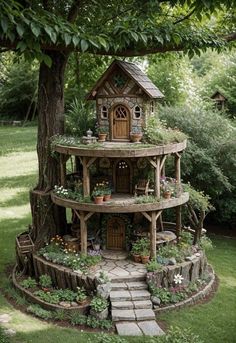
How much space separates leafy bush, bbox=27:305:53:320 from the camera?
1212cm

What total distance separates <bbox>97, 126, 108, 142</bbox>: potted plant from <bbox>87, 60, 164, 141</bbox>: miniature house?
0.04m

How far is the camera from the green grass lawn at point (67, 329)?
11.3 m

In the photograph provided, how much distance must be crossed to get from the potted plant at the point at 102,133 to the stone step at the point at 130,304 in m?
4.97

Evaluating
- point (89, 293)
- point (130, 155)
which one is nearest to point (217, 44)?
point (130, 155)

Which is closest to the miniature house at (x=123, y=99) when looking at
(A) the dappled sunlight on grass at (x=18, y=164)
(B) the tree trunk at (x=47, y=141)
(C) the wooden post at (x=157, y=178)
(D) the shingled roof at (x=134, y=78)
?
(D) the shingled roof at (x=134, y=78)

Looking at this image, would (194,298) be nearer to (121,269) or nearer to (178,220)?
(121,269)

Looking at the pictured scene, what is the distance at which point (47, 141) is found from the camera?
14.7m

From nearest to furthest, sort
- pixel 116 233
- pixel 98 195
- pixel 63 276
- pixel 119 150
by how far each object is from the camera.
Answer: pixel 119 150, pixel 63 276, pixel 98 195, pixel 116 233

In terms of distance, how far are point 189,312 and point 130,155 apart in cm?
462

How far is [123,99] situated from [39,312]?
668 centimetres

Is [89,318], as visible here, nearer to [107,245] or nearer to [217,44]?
[107,245]

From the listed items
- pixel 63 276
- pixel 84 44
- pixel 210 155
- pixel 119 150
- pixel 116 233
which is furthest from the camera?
pixel 210 155

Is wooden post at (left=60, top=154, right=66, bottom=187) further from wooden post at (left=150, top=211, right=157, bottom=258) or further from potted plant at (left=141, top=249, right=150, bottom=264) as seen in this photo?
potted plant at (left=141, top=249, right=150, bottom=264)

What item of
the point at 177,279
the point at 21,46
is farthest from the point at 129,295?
the point at 21,46
